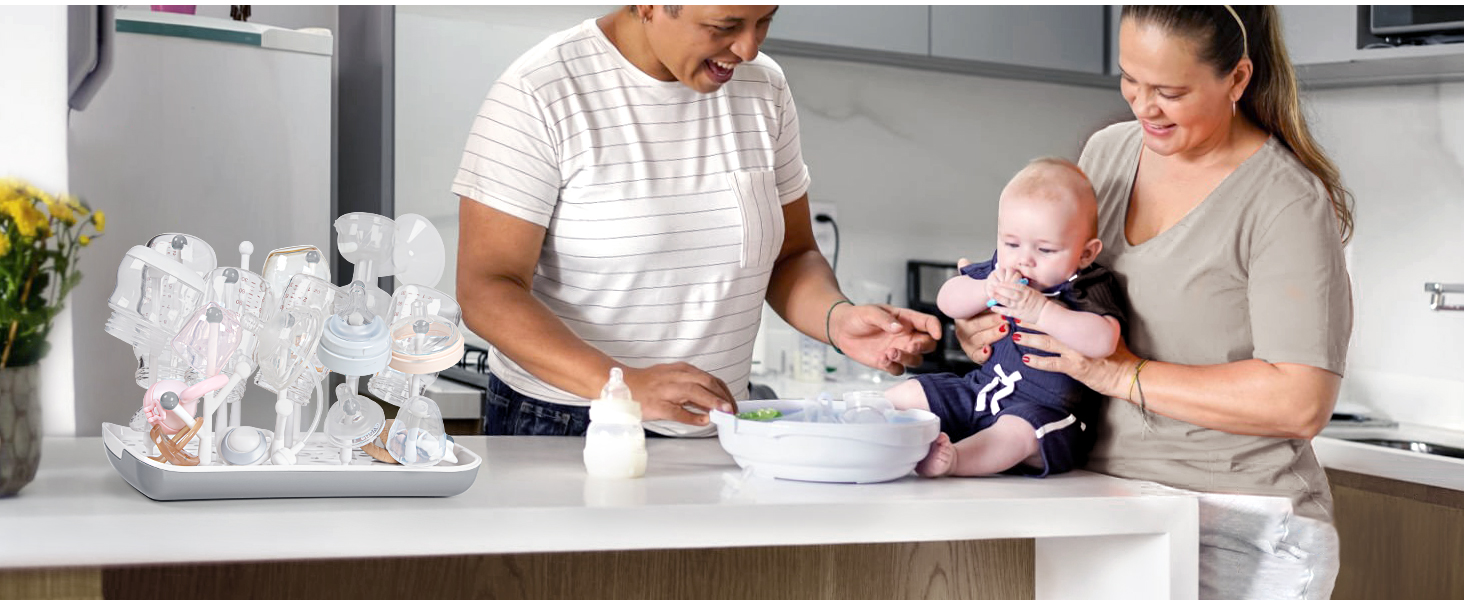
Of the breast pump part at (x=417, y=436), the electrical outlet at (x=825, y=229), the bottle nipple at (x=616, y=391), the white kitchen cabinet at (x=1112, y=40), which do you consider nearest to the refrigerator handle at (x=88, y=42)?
the breast pump part at (x=417, y=436)

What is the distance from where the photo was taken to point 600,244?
1619 millimetres

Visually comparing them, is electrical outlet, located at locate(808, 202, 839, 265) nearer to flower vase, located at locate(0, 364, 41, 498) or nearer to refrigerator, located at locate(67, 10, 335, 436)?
refrigerator, located at locate(67, 10, 335, 436)

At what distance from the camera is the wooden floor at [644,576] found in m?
1.26

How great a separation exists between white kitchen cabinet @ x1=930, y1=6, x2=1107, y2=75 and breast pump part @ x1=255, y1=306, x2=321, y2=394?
2.42 meters

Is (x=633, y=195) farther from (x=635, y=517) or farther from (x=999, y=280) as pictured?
(x=635, y=517)

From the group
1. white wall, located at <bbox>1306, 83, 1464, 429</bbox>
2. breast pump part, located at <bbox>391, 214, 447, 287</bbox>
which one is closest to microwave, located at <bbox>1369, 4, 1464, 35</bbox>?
white wall, located at <bbox>1306, 83, 1464, 429</bbox>

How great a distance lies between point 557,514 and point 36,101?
1.87 feet

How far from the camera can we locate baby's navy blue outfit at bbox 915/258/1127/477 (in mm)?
1372

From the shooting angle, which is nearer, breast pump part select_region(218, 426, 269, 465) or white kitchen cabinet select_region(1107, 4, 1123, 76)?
breast pump part select_region(218, 426, 269, 465)

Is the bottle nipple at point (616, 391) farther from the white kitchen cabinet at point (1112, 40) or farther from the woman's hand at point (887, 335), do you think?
the white kitchen cabinet at point (1112, 40)

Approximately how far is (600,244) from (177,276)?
65cm

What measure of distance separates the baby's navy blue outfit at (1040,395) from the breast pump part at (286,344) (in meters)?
0.69

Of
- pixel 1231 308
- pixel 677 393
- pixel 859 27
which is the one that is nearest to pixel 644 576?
pixel 677 393

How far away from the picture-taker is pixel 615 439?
1200 millimetres
